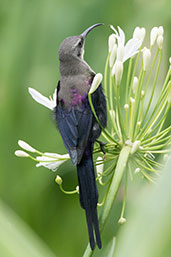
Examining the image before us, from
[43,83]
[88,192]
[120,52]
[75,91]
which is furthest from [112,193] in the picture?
[43,83]

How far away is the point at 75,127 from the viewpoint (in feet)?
6.03

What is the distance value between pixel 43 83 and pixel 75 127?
4.41 ft

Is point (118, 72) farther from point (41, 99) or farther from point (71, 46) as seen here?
point (71, 46)

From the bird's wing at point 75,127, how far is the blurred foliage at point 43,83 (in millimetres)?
990

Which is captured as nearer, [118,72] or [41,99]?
[118,72]

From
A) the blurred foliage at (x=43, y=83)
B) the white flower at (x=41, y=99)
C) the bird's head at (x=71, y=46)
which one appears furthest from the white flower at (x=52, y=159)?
the blurred foliage at (x=43, y=83)

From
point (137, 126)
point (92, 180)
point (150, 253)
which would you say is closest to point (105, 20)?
point (137, 126)

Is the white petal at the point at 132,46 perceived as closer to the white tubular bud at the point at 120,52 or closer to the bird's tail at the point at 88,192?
the white tubular bud at the point at 120,52

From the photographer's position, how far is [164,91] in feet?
5.31

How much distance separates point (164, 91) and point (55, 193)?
1504mm

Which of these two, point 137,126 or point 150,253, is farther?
point 137,126

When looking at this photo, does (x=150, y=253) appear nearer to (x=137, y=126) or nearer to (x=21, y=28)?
(x=137, y=126)

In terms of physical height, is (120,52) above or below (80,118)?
above

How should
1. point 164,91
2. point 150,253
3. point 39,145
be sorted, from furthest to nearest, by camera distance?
1. point 39,145
2. point 164,91
3. point 150,253
